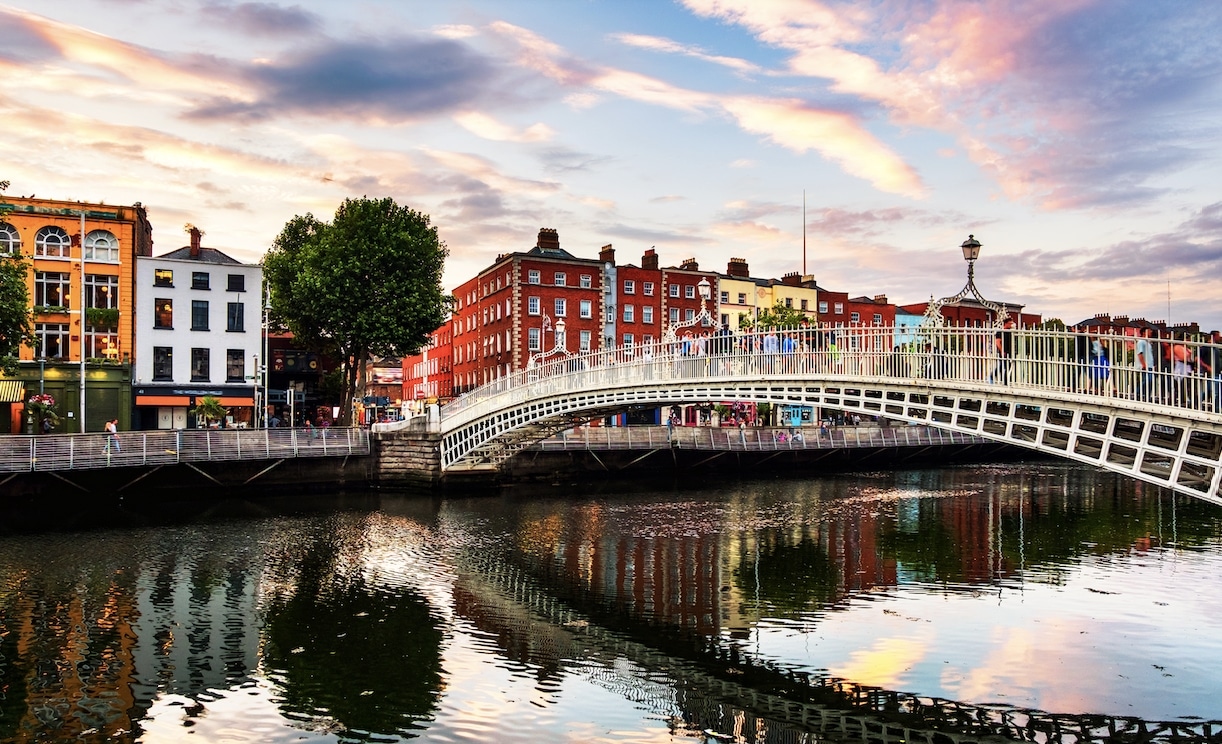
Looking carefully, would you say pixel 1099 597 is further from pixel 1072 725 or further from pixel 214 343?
pixel 214 343

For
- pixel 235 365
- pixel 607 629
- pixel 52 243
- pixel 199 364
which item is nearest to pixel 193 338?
pixel 199 364

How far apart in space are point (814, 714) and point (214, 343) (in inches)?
1724

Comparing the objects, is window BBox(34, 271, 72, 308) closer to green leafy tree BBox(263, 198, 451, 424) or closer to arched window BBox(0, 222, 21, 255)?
arched window BBox(0, 222, 21, 255)

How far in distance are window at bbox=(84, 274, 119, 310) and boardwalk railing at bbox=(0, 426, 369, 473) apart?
12480mm

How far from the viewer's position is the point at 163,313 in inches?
1886

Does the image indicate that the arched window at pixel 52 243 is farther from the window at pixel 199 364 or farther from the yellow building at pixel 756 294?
the yellow building at pixel 756 294

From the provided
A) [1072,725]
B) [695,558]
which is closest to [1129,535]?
[695,558]

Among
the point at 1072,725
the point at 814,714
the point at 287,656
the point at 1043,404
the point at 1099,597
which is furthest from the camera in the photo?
the point at 1099,597

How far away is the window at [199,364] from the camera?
4850 centimetres

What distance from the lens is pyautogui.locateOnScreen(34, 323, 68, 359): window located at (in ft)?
145

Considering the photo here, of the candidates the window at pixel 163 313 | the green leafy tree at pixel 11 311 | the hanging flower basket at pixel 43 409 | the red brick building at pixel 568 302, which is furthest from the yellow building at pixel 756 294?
the green leafy tree at pixel 11 311


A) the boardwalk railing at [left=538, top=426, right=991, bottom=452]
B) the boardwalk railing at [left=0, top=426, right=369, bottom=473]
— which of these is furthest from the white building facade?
the boardwalk railing at [left=538, top=426, right=991, bottom=452]

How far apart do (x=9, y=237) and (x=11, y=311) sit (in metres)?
15.8

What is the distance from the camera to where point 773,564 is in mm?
24922
